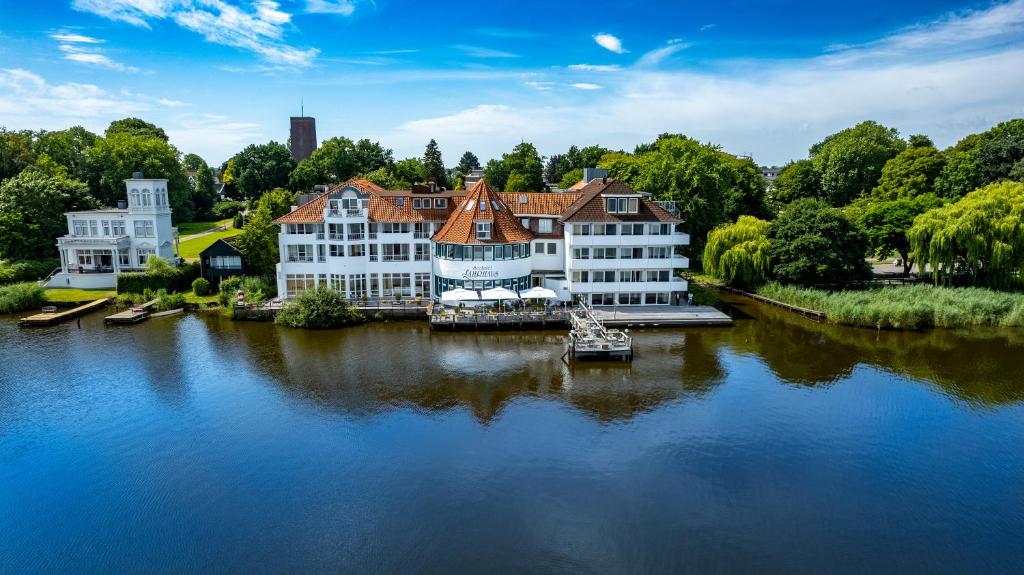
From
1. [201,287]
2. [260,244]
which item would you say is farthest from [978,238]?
[201,287]

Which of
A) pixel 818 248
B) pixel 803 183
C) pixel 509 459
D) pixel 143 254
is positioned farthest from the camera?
pixel 803 183

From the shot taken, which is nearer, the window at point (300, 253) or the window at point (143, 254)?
the window at point (300, 253)

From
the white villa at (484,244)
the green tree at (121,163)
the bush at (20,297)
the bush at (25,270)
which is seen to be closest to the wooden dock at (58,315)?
the bush at (20,297)

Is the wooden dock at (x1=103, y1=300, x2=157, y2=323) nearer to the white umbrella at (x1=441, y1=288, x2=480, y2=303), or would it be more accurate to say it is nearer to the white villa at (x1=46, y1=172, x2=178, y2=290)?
the white villa at (x1=46, y1=172, x2=178, y2=290)

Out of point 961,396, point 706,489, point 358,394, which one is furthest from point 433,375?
point 961,396

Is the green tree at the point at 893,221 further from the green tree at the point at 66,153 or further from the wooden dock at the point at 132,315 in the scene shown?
the green tree at the point at 66,153

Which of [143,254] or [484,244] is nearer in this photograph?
[484,244]

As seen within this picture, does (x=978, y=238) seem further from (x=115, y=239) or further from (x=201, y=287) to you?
(x=115, y=239)
